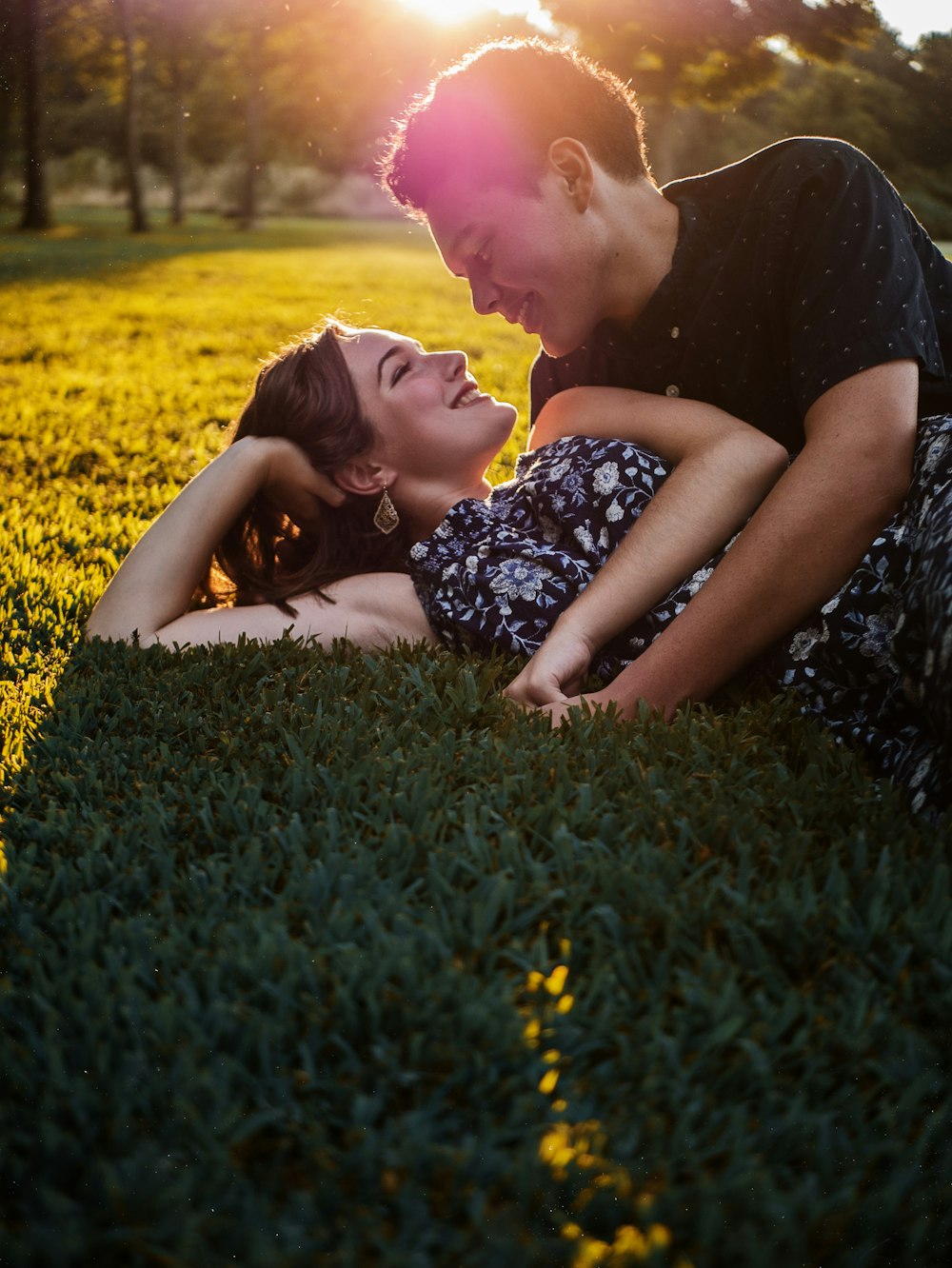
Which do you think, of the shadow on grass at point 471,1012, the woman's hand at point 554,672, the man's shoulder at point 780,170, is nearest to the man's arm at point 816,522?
the woman's hand at point 554,672

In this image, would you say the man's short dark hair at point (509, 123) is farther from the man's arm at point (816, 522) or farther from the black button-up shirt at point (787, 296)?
the man's arm at point (816, 522)

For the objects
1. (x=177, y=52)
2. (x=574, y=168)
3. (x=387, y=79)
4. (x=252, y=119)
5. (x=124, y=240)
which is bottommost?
(x=124, y=240)

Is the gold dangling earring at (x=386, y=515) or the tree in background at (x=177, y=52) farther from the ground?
the tree in background at (x=177, y=52)

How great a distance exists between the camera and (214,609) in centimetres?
319

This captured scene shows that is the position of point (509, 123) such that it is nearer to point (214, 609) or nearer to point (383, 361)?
point (383, 361)

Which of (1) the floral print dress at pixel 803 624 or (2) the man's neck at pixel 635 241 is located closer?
(1) the floral print dress at pixel 803 624

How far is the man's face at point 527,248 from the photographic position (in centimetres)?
288

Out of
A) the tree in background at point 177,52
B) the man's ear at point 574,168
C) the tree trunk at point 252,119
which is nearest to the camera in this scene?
the man's ear at point 574,168

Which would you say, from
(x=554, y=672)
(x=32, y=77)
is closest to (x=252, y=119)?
(x=32, y=77)

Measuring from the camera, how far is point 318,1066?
1410mm

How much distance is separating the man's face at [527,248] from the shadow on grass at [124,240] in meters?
16.6

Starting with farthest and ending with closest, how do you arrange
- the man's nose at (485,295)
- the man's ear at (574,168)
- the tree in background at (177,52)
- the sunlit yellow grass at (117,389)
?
1. the tree in background at (177,52)
2. the sunlit yellow grass at (117,389)
3. the man's nose at (485,295)
4. the man's ear at (574,168)

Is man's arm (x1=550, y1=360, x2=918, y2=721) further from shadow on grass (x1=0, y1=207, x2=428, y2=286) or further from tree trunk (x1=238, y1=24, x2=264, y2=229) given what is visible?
tree trunk (x1=238, y1=24, x2=264, y2=229)

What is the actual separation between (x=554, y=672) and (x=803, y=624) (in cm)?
62
